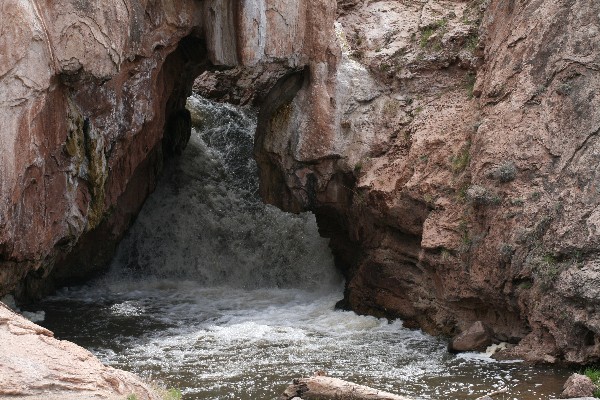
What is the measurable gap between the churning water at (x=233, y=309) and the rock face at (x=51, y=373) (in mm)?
3093

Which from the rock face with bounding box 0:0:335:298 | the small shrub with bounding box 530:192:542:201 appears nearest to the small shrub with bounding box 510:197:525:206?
the small shrub with bounding box 530:192:542:201

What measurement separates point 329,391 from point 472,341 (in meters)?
4.16

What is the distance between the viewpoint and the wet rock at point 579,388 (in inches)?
428

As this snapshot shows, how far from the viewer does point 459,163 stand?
1485cm

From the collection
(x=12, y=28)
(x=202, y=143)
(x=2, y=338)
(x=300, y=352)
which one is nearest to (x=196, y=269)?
(x=202, y=143)

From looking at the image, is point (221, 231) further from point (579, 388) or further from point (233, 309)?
point (579, 388)

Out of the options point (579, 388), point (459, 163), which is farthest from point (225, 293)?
point (579, 388)

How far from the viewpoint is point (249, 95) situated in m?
22.6

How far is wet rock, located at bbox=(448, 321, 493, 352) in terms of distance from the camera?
13.6 m

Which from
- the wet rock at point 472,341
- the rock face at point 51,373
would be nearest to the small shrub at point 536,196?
the wet rock at point 472,341

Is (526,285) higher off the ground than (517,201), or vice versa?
(517,201)

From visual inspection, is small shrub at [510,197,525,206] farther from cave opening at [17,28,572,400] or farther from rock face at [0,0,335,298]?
rock face at [0,0,335,298]

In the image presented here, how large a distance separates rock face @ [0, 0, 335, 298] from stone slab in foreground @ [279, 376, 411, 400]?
14.8ft

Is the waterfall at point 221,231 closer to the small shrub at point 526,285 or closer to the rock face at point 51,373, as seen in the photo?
the small shrub at point 526,285
